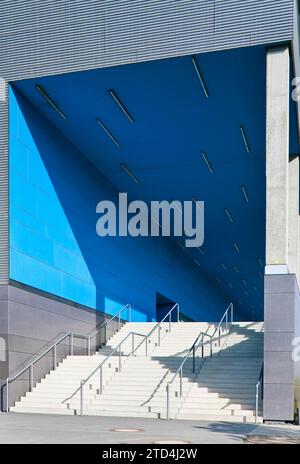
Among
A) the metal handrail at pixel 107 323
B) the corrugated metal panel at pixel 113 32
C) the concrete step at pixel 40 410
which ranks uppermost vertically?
the corrugated metal panel at pixel 113 32

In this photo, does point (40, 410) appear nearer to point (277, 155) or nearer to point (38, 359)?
point (38, 359)

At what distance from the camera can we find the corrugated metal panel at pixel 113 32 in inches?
545

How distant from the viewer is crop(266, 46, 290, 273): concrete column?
520 inches

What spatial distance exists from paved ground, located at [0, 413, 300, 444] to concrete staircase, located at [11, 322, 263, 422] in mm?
1165

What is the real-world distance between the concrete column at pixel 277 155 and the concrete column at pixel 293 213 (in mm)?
4799

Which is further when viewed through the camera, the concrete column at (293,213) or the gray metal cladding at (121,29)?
the concrete column at (293,213)

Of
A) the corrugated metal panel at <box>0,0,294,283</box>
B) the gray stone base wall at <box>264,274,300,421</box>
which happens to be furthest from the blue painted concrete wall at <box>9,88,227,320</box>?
the gray stone base wall at <box>264,274,300,421</box>

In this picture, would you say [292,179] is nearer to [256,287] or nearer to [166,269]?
[166,269]

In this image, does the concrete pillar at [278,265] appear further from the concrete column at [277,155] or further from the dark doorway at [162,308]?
the dark doorway at [162,308]

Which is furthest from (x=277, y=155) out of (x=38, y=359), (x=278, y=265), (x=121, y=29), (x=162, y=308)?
(x=162, y=308)

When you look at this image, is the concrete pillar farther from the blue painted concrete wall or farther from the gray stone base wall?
the blue painted concrete wall

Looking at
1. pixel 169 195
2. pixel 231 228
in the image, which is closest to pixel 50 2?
pixel 169 195

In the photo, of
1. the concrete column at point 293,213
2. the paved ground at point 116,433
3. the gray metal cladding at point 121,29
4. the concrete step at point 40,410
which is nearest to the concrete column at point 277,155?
the gray metal cladding at point 121,29

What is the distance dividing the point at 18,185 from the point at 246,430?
8793 mm
